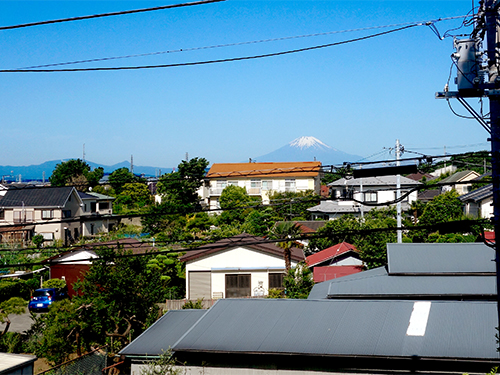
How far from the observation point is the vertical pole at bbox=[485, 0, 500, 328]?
6.29 metres

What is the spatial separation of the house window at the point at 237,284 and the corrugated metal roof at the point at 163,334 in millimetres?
8339

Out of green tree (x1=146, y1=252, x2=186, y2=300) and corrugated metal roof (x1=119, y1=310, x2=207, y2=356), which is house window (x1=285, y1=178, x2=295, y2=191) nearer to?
green tree (x1=146, y1=252, x2=186, y2=300)

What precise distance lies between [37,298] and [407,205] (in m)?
29.8

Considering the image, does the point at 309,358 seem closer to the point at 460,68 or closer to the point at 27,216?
the point at 460,68

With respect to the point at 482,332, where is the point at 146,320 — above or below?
below

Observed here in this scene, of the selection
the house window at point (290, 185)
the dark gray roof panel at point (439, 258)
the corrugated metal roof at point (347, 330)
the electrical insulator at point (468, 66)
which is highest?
the electrical insulator at point (468, 66)

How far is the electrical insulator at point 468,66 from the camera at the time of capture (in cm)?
666

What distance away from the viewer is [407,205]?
41125 mm

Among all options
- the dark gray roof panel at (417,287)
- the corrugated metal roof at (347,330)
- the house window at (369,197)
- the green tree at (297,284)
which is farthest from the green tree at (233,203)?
the corrugated metal roof at (347,330)

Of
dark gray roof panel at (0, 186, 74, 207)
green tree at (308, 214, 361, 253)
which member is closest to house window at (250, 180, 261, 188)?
dark gray roof panel at (0, 186, 74, 207)

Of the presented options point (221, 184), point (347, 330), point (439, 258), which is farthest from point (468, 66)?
point (221, 184)

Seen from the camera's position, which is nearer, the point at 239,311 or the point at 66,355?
the point at 239,311

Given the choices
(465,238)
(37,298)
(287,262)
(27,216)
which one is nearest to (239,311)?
(287,262)

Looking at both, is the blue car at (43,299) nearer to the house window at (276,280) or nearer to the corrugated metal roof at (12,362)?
the house window at (276,280)
